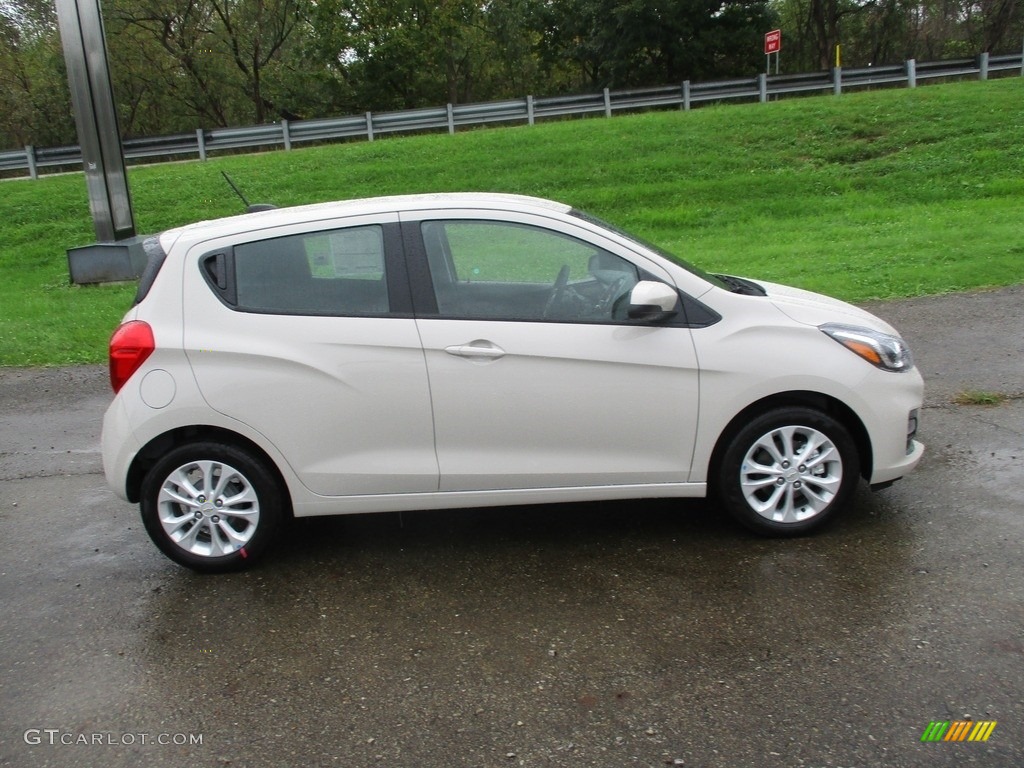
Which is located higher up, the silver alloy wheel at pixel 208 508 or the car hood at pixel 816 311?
the car hood at pixel 816 311

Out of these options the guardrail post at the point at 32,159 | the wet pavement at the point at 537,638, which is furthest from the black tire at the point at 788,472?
the guardrail post at the point at 32,159

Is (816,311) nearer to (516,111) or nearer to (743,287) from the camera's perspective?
(743,287)

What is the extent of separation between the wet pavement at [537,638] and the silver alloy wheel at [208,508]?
7.7 inches

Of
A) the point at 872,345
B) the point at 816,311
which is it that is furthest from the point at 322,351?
the point at 872,345

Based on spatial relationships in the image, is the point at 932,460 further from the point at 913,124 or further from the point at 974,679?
the point at 913,124

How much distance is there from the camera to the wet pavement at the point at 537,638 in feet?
10.2

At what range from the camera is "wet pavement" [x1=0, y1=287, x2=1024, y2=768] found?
311 cm

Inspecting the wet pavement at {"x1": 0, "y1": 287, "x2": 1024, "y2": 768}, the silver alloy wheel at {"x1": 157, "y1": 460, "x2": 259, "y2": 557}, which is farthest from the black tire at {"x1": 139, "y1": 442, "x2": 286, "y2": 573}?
the wet pavement at {"x1": 0, "y1": 287, "x2": 1024, "y2": 768}

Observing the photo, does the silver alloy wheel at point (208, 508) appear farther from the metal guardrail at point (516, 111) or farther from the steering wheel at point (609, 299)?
the metal guardrail at point (516, 111)

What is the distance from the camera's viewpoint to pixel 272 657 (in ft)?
12.2

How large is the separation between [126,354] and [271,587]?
4.25 feet

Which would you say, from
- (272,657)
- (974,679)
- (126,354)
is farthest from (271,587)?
(974,679)

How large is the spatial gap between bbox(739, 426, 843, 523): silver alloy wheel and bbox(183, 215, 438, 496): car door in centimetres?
154

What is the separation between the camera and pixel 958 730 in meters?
3.01
